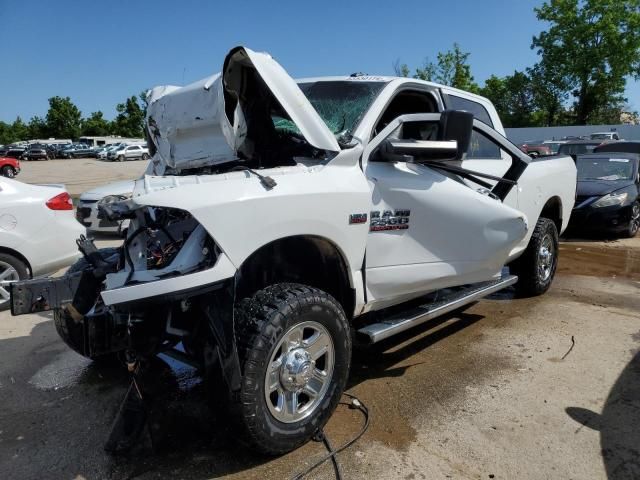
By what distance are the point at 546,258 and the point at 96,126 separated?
109915 millimetres

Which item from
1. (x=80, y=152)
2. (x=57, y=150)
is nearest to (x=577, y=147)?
(x=80, y=152)

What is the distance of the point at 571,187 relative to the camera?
20.7 feet

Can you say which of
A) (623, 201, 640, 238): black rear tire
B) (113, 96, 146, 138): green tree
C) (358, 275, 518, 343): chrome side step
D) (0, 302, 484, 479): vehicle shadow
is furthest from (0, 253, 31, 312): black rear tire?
(113, 96, 146, 138): green tree

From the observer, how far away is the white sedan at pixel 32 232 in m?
5.49

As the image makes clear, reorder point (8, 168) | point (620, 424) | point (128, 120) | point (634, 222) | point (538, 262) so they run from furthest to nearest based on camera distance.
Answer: point (128, 120) → point (8, 168) → point (634, 222) → point (538, 262) → point (620, 424)

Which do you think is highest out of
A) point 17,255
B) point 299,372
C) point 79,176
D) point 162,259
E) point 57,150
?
point 57,150

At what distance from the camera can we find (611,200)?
9.72 metres

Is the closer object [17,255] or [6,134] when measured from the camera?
[17,255]

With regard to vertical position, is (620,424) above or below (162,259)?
below

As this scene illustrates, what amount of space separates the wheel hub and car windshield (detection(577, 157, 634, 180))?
956 cm

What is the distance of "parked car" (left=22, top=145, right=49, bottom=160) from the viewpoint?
56.0 meters

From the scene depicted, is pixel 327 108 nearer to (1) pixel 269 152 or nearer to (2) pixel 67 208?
(1) pixel 269 152

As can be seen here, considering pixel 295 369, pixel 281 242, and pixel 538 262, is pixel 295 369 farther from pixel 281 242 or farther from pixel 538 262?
pixel 538 262

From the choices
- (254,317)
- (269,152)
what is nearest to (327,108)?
(269,152)
